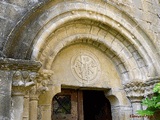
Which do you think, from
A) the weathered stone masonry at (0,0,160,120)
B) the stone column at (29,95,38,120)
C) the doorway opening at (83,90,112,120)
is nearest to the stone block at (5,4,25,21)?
the weathered stone masonry at (0,0,160,120)

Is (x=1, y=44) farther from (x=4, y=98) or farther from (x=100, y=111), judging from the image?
(x=100, y=111)

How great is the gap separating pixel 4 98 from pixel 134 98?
241 centimetres

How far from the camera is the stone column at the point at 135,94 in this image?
4.15 meters

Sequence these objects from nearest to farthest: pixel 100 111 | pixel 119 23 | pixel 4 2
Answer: pixel 4 2, pixel 119 23, pixel 100 111

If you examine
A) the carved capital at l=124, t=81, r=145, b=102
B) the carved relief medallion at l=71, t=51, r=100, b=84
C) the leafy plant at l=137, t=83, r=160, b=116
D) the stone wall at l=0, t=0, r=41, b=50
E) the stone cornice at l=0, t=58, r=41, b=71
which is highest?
the stone wall at l=0, t=0, r=41, b=50

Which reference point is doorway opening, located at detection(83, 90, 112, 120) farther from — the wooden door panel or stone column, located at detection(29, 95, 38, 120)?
stone column, located at detection(29, 95, 38, 120)

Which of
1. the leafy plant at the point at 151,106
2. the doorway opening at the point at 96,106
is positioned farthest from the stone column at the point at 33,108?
the doorway opening at the point at 96,106

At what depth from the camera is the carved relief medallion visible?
4.06 metres

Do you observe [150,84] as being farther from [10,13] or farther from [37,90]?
[10,13]

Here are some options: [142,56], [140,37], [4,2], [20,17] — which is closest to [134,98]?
[142,56]

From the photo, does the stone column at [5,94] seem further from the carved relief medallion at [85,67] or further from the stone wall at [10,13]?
the carved relief medallion at [85,67]

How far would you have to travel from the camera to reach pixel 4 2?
3117 millimetres

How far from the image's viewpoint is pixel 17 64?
2.78 metres

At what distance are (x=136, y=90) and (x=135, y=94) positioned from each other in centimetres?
8
